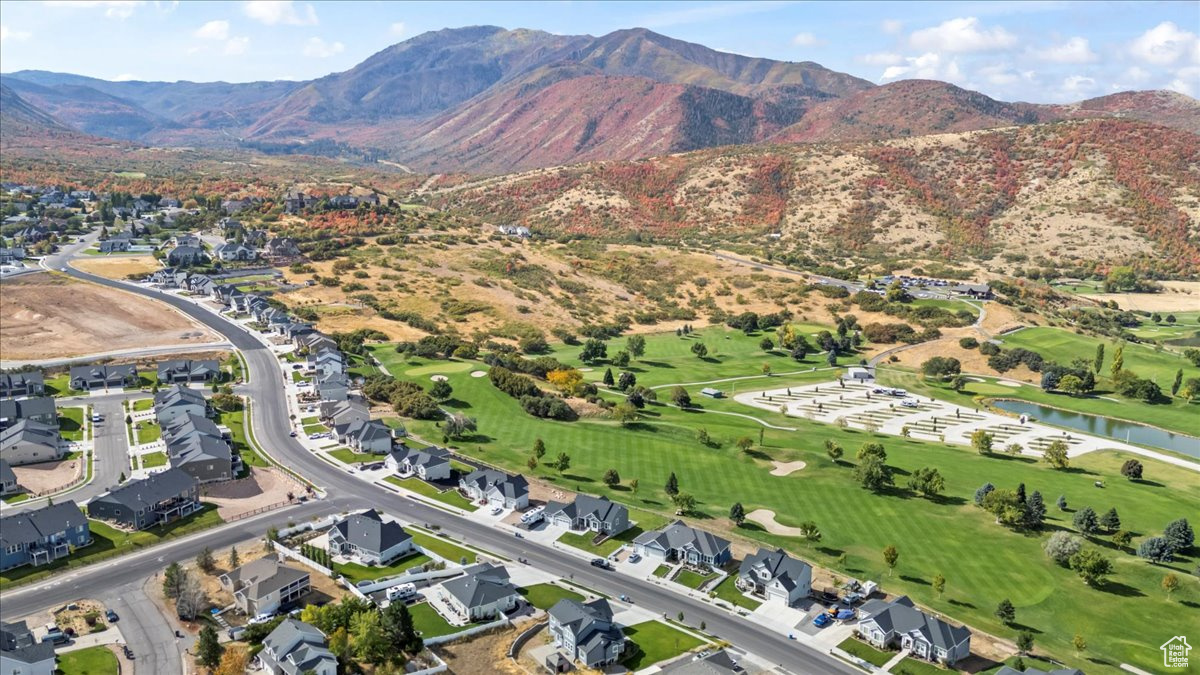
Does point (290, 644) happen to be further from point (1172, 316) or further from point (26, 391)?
point (1172, 316)

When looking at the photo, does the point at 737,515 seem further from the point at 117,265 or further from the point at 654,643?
the point at 117,265

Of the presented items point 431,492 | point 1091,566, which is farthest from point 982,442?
point 431,492

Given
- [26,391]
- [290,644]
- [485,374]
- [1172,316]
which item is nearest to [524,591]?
[290,644]

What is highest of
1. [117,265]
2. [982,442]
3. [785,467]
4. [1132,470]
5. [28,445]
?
[117,265]

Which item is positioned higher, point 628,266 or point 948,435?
point 628,266

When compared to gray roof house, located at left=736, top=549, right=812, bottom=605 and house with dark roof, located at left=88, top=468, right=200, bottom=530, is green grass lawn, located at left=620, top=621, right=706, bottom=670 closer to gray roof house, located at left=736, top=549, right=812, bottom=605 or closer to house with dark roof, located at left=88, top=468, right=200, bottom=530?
gray roof house, located at left=736, top=549, right=812, bottom=605

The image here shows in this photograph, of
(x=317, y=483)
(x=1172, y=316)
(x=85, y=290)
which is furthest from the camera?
(x=1172, y=316)
